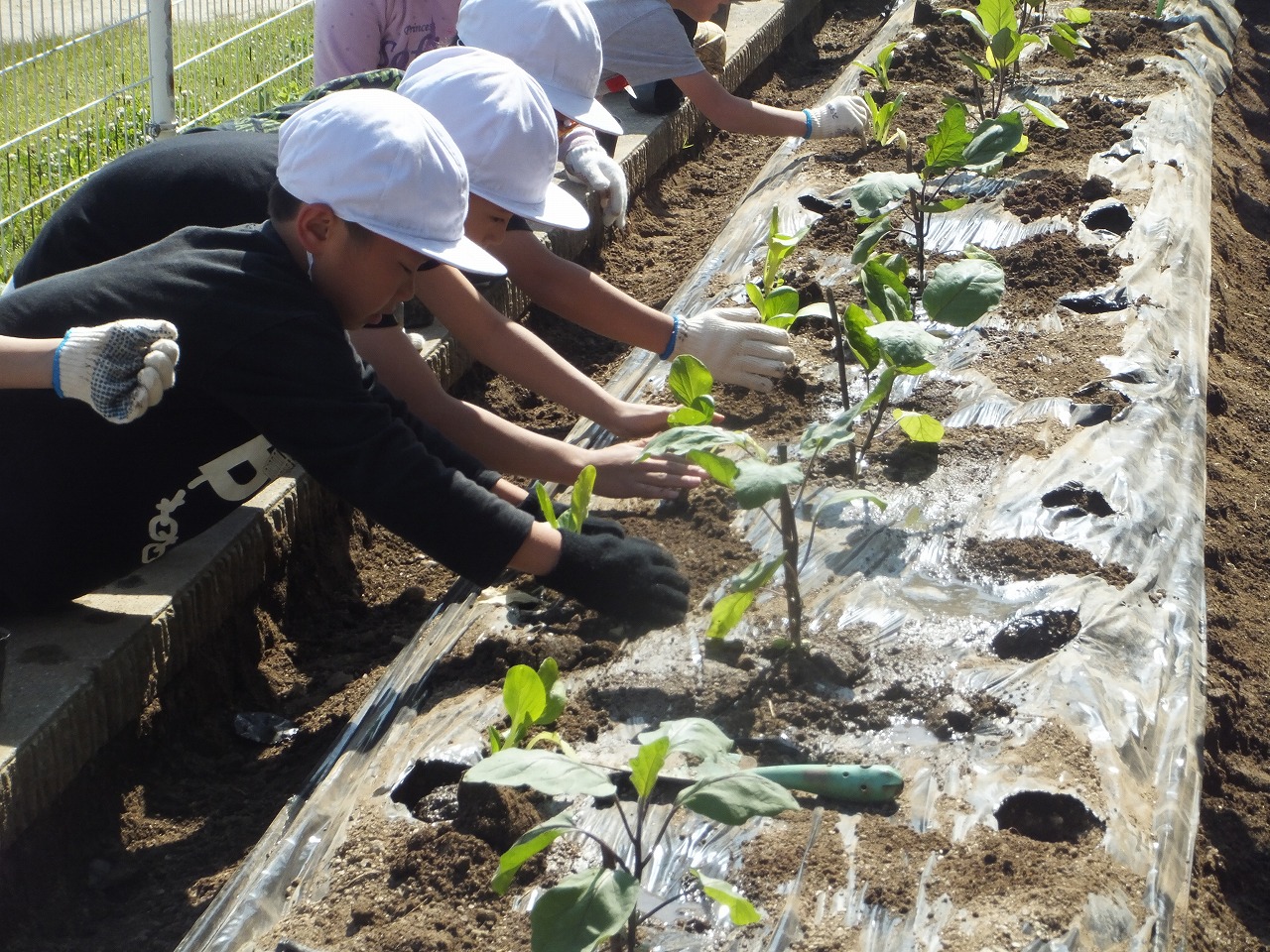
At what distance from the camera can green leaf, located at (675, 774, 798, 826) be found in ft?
4.03

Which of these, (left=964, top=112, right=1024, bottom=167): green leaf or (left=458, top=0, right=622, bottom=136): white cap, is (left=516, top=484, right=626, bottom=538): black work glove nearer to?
(left=458, top=0, right=622, bottom=136): white cap

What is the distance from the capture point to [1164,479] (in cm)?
240

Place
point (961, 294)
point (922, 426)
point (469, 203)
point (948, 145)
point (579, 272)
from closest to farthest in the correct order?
point (469, 203) → point (961, 294) → point (922, 426) → point (579, 272) → point (948, 145)

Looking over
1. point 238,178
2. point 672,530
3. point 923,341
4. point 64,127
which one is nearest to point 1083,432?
point 923,341

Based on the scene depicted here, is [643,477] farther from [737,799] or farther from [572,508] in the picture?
[737,799]

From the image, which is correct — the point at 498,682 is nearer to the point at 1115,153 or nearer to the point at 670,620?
the point at 670,620

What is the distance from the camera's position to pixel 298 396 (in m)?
1.83

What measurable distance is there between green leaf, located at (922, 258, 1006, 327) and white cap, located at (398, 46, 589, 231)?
0.71m

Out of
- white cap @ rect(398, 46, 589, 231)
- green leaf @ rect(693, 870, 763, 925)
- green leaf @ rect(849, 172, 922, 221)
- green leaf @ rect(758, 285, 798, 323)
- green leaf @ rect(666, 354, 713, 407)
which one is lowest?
green leaf @ rect(758, 285, 798, 323)

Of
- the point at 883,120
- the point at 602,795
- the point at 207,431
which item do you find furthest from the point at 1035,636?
the point at 883,120

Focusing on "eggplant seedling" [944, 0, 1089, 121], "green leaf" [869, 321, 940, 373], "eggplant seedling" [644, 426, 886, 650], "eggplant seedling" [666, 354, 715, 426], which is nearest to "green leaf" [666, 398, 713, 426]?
"eggplant seedling" [666, 354, 715, 426]

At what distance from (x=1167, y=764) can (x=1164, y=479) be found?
2.77 ft

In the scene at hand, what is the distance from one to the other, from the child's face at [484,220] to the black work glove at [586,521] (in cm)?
47

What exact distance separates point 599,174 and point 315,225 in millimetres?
1679
